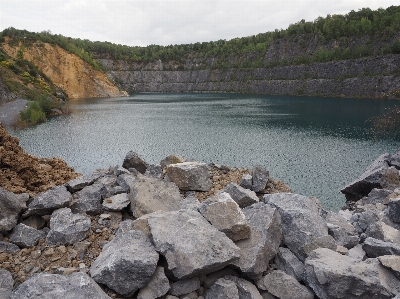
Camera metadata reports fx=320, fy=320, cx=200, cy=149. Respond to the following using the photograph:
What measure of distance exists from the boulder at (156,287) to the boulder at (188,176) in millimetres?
4488

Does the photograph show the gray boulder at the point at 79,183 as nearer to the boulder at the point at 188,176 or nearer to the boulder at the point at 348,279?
the boulder at the point at 188,176

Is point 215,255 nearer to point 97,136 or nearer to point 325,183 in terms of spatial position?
point 325,183

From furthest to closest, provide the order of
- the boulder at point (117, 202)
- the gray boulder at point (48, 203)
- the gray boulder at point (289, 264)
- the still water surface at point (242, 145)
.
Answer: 1. the still water surface at point (242, 145)
2. the boulder at point (117, 202)
3. the gray boulder at point (48, 203)
4. the gray boulder at point (289, 264)

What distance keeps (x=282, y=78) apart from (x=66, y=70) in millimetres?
79829

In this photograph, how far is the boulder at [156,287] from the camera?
629cm

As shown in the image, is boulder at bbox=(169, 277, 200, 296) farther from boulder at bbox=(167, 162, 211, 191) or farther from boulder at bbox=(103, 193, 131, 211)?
boulder at bbox=(167, 162, 211, 191)

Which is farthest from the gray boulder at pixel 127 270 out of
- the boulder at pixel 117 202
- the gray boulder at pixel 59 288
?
the boulder at pixel 117 202

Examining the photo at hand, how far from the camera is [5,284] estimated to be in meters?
6.36

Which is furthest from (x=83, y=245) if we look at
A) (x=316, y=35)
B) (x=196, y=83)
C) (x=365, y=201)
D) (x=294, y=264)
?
(x=196, y=83)

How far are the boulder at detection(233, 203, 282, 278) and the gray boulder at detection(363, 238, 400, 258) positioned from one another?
2119 mm

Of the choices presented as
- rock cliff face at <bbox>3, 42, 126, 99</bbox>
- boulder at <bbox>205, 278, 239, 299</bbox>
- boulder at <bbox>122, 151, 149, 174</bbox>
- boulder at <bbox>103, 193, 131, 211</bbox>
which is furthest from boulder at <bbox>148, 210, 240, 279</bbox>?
rock cliff face at <bbox>3, 42, 126, 99</bbox>

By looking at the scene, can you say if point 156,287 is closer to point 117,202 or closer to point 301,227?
point 117,202

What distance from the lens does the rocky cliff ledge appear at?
6344 mm

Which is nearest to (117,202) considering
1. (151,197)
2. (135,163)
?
(151,197)
